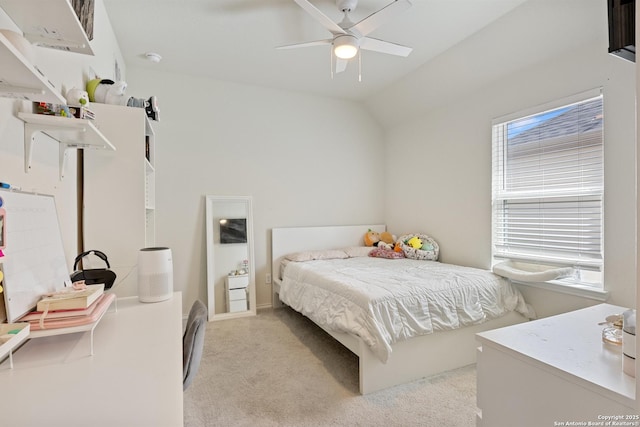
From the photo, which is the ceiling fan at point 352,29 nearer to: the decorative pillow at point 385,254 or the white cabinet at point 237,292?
the decorative pillow at point 385,254

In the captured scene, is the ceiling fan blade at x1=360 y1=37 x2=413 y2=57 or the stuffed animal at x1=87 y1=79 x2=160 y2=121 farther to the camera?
the ceiling fan blade at x1=360 y1=37 x2=413 y2=57

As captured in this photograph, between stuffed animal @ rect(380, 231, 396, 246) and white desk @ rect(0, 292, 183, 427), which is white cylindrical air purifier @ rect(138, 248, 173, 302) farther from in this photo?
stuffed animal @ rect(380, 231, 396, 246)

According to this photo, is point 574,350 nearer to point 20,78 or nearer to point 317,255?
point 20,78

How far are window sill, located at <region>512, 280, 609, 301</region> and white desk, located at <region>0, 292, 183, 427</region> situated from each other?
2.71 m

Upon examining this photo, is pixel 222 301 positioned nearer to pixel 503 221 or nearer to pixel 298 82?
pixel 298 82

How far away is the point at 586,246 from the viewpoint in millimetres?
2322

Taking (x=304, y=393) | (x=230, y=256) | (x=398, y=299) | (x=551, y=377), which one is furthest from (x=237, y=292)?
(x=551, y=377)

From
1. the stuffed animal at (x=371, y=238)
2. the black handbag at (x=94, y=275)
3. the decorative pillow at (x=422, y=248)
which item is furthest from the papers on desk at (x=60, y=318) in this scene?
the stuffed animal at (x=371, y=238)

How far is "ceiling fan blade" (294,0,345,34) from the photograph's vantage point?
184 cm

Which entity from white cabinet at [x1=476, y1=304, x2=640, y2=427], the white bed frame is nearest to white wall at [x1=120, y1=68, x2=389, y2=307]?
the white bed frame

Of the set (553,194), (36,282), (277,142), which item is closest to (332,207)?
(277,142)

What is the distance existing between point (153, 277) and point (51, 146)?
0.75m

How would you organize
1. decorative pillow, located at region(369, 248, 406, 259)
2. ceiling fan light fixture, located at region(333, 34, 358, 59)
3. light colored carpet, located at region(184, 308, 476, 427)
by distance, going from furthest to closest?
decorative pillow, located at region(369, 248, 406, 259)
ceiling fan light fixture, located at region(333, 34, 358, 59)
light colored carpet, located at region(184, 308, 476, 427)

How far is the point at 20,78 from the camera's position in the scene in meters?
0.85
